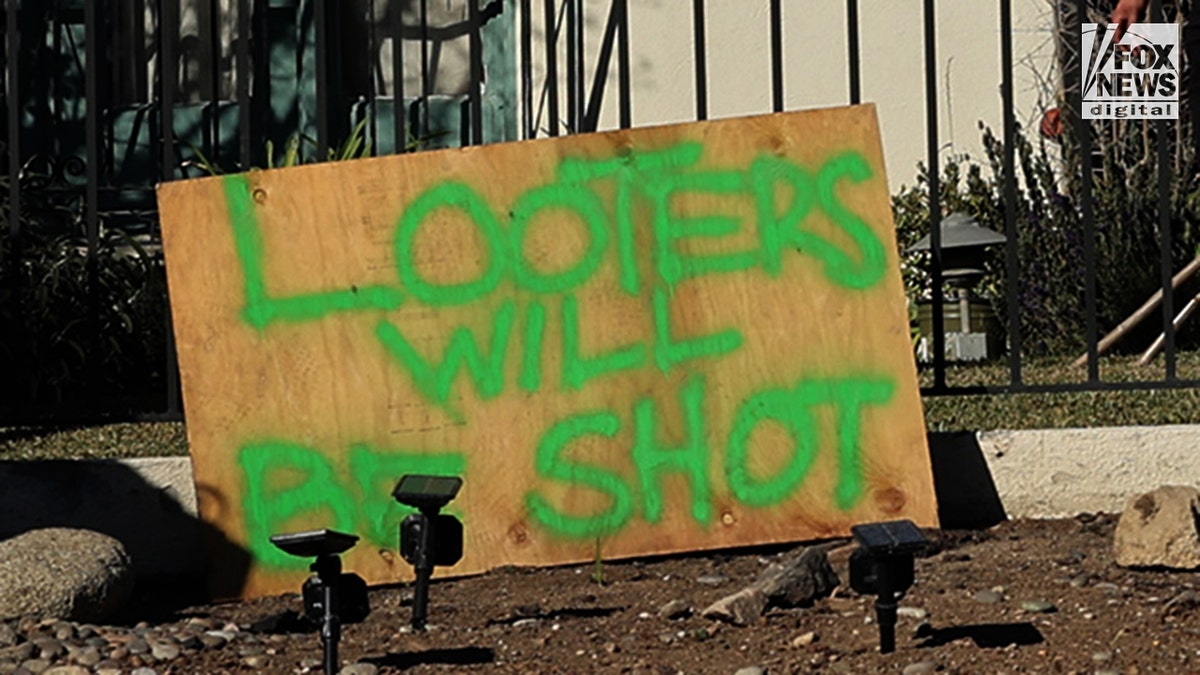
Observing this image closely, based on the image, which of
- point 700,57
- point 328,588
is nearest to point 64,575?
point 328,588

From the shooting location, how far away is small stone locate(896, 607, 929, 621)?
13.4ft

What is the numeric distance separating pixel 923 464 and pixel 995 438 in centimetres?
28

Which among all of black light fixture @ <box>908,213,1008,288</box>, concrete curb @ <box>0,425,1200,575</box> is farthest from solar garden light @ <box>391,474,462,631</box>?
black light fixture @ <box>908,213,1008,288</box>

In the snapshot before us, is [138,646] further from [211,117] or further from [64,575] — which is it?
[211,117]

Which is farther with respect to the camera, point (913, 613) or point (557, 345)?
point (557, 345)

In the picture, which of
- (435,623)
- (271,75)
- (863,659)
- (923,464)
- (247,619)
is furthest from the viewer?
(271,75)

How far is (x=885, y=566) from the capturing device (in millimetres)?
3672

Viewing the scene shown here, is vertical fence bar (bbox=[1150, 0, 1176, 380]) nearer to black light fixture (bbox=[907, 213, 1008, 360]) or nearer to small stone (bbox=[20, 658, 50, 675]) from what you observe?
small stone (bbox=[20, 658, 50, 675])

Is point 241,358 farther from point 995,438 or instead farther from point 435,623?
point 995,438

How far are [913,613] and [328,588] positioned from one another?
1.25 m

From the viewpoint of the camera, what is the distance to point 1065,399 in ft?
22.1

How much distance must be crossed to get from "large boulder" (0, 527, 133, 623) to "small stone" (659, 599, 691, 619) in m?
1.32

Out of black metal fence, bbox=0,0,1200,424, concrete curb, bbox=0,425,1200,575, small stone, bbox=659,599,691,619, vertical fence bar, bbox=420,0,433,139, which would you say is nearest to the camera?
small stone, bbox=659,599,691,619

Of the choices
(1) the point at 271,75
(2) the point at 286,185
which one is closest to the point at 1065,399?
(2) the point at 286,185
